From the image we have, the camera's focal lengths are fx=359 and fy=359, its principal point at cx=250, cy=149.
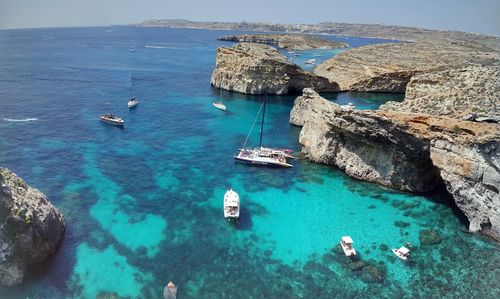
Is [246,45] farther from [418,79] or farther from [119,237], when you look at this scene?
[119,237]

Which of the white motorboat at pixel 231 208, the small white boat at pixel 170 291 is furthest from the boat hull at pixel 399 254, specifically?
the small white boat at pixel 170 291

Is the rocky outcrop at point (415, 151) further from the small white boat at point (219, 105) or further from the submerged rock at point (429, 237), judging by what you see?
the small white boat at point (219, 105)

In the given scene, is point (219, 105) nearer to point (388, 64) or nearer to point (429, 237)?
point (388, 64)

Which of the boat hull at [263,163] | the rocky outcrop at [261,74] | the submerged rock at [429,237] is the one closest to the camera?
the submerged rock at [429,237]

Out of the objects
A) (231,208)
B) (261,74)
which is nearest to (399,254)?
(231,208)

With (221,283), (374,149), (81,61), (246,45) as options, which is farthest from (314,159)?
(81,61)
